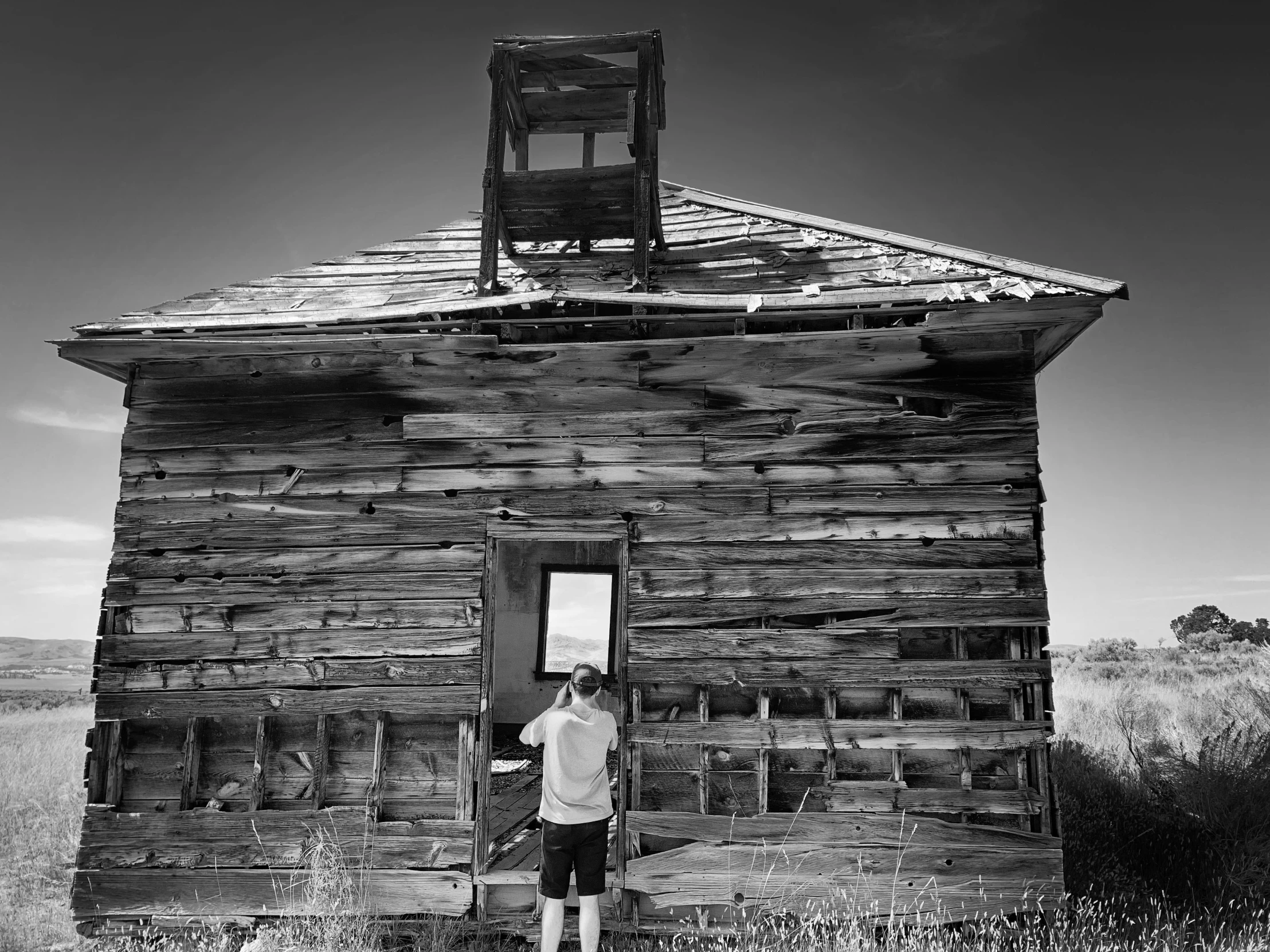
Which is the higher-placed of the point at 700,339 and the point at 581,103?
the point at 581,103

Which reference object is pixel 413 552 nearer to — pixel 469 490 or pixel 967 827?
pixel 469 490

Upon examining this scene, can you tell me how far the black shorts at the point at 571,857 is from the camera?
4.02m

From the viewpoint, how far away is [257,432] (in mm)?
5602

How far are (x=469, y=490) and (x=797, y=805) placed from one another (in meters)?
3.06

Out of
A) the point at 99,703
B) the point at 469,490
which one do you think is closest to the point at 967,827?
the point at 469,490

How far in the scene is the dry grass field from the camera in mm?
4605

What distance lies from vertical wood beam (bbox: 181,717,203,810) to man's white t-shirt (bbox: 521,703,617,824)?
2.70 meters

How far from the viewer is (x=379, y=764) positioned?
508 cm

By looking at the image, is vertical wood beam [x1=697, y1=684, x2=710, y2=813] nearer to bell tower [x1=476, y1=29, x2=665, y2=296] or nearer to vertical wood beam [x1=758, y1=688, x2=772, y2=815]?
vertical wood beam [x1=758, y1=688, x2=772, y2=815]

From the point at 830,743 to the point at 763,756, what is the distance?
441 millimetres

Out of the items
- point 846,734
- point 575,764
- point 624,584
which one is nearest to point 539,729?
point 575,764

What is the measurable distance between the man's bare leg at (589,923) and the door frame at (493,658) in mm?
860

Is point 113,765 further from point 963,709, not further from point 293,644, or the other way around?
point 963,709

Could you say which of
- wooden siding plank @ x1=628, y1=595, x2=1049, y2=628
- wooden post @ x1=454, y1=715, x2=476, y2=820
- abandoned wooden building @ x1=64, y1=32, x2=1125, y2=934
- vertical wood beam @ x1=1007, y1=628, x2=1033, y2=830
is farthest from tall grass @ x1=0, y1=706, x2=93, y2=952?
vertical wood beam @ x1=1007, y1=628, x2=1033, y2=830
